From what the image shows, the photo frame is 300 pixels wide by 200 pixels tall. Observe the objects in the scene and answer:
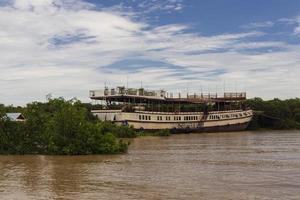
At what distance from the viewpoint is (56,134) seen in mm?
32719

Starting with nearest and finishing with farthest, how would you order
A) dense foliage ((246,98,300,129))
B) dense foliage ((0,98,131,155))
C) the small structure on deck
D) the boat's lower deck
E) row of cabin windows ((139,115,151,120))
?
dense foliage ((0,98,131,155))
the small structure on deck
the boat's lower deck
row of cabin windows ((139,115,151,120))
dense foliage ((246,98,300,129))

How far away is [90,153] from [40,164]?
5.88 metres

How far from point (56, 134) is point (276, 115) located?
208 feet

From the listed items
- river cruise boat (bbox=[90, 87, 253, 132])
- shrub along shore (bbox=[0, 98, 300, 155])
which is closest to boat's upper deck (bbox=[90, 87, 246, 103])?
river cruise boat (bbox=[90, 87, 253, 132])

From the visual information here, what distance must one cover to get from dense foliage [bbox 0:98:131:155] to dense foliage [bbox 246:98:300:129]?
2234 inches

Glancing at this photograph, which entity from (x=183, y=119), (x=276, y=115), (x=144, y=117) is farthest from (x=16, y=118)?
(x=276, y=115)

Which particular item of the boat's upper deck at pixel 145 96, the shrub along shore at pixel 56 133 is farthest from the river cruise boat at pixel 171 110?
the shrub along shore at pixel 56 133

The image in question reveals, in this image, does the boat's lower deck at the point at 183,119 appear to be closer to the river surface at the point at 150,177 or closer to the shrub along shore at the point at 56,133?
the shrub along shore at the point at 56,133

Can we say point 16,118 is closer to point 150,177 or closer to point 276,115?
point 150,177

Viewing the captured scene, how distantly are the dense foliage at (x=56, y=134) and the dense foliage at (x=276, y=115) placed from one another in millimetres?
56741

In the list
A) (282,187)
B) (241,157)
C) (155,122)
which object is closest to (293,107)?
(155,122)

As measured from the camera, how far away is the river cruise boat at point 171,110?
64.5 metres

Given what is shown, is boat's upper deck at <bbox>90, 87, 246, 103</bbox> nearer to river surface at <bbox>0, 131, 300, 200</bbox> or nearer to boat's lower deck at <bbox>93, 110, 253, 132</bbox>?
boat's lower deck at <bbox>93, 110, 253, 132</bbox>

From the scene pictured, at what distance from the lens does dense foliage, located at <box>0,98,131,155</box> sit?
32.7m
